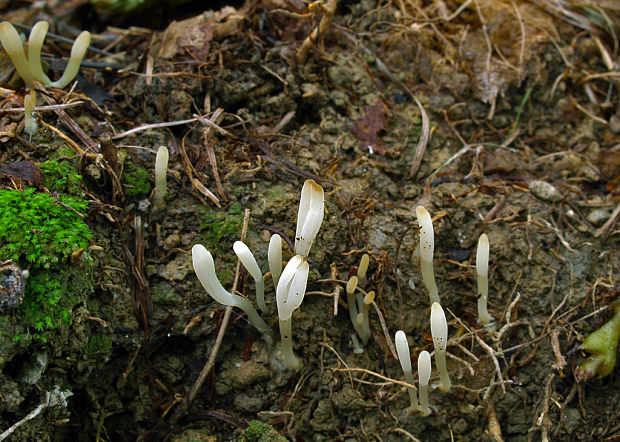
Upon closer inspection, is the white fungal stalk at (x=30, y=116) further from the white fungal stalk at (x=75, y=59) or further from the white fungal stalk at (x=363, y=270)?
the white fungal stalk at (x=363, y=270)

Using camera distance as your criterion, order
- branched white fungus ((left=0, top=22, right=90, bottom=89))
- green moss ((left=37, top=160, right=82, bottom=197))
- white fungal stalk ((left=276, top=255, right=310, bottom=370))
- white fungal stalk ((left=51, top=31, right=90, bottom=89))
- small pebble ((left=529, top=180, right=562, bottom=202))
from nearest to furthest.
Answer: white fungal stalk ((left=276, top=255, right=310, bottom=370)), green moss ((left=37, top=160, right=82, bottom=197)), branched white fungus ((left=0, top=22, right=90, bottom=89)), white fungal stalk ((left=51, top=31, right=90, bottom=89)), small pebble ((left=529, top=180, right=562, bottom=202))

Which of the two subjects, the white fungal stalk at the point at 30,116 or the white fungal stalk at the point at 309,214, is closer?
the white fungal stalk at the point at 309,214

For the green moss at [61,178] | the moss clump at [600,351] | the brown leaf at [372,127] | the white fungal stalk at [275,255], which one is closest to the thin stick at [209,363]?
the white fungal stalk at [275,255]

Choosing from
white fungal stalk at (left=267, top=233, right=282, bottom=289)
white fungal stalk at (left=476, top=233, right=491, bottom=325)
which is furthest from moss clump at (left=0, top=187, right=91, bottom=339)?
white fungal stalk at (left=476, top=233, right=491, bottom=325)

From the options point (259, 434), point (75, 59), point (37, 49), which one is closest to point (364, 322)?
point (259, 434)

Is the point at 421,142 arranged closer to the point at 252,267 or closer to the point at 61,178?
the point at 252,267

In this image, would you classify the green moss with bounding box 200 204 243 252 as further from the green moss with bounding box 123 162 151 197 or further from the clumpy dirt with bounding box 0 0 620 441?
the green moss with bounding box 123 162 151 197
